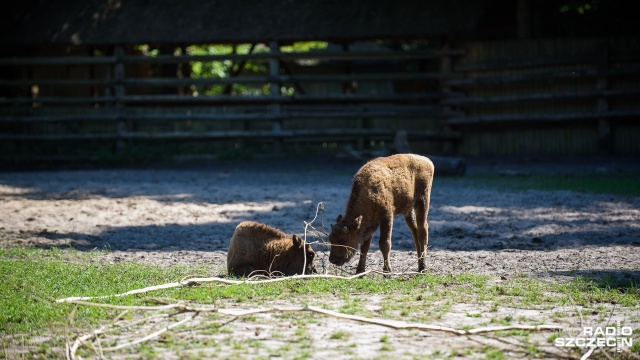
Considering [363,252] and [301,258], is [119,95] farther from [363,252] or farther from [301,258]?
[363,252]

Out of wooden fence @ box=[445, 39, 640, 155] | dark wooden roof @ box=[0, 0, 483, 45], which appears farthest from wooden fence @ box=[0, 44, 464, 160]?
wooden fence @ box=[445, 39, 640, 155]

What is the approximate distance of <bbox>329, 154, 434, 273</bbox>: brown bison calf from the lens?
8.35 m

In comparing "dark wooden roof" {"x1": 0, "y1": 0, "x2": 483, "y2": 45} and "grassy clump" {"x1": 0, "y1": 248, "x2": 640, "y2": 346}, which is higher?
"dark wooden roof" {"x1": 0, "y1": 0, "x2": 483, "y2": 45}

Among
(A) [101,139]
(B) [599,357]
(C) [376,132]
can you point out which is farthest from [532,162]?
(B) [599,357]

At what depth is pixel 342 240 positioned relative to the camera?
8.34 meters

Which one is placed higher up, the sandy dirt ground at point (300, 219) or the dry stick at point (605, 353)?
the sandy dirt ground at point (300, 219)

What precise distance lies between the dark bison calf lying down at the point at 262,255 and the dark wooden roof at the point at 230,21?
1461 centimetres

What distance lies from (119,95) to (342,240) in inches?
674

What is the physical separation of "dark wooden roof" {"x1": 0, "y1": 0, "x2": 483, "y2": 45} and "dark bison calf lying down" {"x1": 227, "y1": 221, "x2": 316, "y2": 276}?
14606mm

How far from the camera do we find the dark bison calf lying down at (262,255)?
874cm

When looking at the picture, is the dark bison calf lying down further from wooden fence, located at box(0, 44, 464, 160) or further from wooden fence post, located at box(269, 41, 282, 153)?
wooden fence post, located at box(269, 41, 282, 153)

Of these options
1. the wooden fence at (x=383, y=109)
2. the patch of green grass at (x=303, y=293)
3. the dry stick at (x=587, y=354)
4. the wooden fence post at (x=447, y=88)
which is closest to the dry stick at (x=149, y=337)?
the patch of green grass at (x=303, y=293)

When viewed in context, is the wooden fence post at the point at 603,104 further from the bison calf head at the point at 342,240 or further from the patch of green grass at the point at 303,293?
the bison calf head at the point at 342,240

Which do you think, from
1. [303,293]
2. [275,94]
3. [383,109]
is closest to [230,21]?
[275,94]
